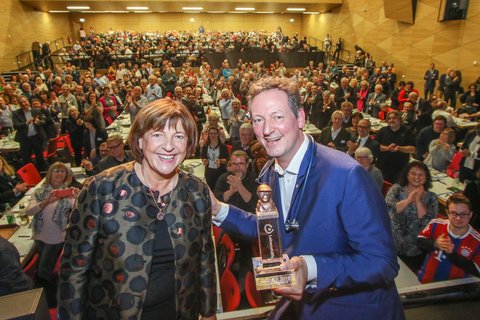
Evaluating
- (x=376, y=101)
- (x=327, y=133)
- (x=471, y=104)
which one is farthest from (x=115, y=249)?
(x=471, y=104)

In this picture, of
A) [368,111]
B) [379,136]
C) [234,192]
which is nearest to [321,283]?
[234,192]

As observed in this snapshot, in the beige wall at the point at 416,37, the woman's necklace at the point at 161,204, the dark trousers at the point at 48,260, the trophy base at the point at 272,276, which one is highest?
the beige wall at the point at 416,37

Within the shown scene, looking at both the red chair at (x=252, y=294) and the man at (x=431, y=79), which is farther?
the man at (x=431, y=79)

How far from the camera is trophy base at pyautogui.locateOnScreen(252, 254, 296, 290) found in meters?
1.08

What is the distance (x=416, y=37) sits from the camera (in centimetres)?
1341

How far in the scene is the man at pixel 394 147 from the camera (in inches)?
199

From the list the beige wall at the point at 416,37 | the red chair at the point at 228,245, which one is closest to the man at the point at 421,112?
the beige wall at the point at 416,37

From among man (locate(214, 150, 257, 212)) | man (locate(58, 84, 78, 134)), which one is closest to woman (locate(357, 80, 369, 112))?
man (locate(214, 150, 257, 212))

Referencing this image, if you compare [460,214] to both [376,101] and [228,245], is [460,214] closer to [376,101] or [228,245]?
[228,245]

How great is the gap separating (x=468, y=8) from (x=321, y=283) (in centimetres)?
1350

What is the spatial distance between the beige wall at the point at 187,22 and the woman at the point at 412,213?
2365 centimetres

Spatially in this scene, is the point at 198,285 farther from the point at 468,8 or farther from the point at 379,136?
the point at 468,8

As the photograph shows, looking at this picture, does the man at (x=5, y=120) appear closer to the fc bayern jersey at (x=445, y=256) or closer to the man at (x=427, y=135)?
the fc bayern jersey at (x=445, y=256)

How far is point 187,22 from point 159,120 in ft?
82.6
